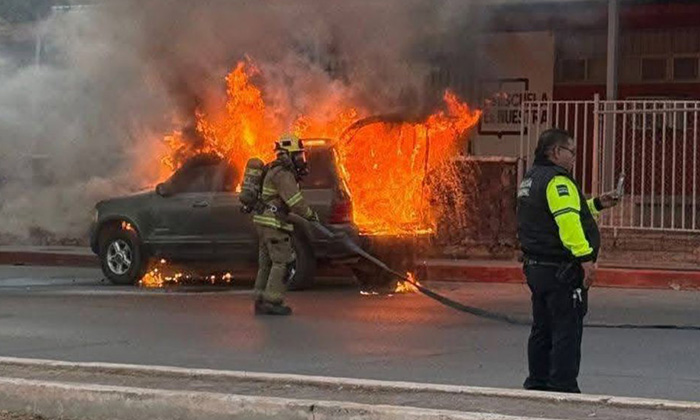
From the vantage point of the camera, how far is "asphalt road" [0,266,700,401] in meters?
8.65

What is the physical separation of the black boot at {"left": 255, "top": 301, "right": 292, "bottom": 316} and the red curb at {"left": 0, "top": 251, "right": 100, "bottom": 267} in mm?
6732

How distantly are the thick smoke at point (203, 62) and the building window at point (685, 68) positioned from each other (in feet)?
16.5

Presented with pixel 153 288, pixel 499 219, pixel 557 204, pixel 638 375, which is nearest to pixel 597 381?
pixel 638 375

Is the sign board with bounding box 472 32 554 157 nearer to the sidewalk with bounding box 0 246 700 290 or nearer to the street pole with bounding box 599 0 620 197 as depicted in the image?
the street pole with bounding box 599 0 620 197

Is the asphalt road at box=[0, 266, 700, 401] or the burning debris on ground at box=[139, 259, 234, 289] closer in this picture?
the asphalt road at box=[0, 266, 700, 401]

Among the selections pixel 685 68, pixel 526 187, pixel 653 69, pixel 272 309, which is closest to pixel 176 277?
pixel 272 309

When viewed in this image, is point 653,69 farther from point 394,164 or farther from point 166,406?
point 166,406

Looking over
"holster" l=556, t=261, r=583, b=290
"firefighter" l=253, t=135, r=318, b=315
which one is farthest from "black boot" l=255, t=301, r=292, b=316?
"holster" l=556, t=261, r=583, b=290

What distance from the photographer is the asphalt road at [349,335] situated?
28.4ft

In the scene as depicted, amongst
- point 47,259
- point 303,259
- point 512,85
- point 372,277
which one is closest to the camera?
point 303,259

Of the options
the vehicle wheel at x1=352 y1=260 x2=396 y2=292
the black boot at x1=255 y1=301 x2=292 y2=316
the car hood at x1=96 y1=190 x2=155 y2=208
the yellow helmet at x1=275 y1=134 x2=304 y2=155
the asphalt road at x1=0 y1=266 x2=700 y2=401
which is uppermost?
the yellow helmet at x1=275 y1=134 x2=304 y2=155

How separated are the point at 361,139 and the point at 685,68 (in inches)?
261

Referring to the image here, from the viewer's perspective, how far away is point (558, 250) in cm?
692

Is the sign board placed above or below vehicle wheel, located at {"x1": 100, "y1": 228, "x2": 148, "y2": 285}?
above
